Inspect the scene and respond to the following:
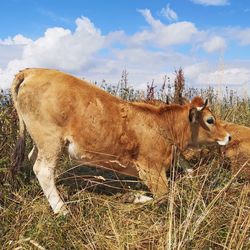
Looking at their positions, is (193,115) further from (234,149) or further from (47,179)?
(47,179)

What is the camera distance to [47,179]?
21.0 feet

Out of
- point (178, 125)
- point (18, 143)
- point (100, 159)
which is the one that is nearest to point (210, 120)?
point (178, 125)

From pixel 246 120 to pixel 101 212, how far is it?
5345 mm

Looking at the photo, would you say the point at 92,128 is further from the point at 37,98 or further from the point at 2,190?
the point at 2,190

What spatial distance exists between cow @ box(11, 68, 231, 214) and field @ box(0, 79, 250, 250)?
0.41 metres

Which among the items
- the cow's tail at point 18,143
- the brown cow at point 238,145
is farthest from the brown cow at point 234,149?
the cow's tail at point 18,143

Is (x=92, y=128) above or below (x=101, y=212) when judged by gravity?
above

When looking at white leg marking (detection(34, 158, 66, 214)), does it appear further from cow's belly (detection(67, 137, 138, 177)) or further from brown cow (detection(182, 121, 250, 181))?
brown cow (detection(182, 121, 250, 181))

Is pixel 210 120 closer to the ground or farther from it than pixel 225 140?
farther from it

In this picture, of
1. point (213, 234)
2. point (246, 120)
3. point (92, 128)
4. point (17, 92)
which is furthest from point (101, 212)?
point (246, 120)

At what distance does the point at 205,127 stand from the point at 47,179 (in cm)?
271

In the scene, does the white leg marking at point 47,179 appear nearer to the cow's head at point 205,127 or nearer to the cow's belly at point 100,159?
the cow's belly at point 100,159

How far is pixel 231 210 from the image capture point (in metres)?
4.82

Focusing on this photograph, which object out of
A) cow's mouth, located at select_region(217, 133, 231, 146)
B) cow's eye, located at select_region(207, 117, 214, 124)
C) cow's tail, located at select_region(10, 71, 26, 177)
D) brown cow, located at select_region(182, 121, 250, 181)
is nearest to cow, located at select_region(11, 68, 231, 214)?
cow's tail, located at select_region(10, 71, 26, 177)
